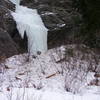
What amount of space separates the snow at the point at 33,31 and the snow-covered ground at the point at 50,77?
1.79ft

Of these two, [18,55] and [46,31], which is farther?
[46,31]

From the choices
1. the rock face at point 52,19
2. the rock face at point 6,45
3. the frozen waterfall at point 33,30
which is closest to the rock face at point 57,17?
the rock face at point 52,19

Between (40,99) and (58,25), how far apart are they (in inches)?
248

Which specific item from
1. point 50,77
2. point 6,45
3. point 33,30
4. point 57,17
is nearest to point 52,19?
point 57,17

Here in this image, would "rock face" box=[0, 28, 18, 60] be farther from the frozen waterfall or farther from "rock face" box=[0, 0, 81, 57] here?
the frozen waterfall

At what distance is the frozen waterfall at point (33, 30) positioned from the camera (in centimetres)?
979

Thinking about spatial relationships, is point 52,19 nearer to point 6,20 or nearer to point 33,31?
point 33,31

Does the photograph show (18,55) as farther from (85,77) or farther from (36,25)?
(85,77)

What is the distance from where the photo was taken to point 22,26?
396 inches

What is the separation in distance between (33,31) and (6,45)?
122 centimetres

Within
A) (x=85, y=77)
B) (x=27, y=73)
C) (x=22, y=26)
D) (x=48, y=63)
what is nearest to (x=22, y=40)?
(x=22, y=26)

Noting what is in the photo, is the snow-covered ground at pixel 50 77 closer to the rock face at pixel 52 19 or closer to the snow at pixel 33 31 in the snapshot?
the snow at pixel 33 31

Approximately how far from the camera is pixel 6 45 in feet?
30.0

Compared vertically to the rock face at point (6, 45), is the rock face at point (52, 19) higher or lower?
higher
